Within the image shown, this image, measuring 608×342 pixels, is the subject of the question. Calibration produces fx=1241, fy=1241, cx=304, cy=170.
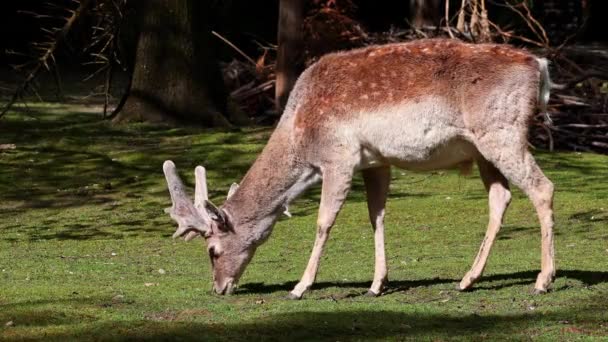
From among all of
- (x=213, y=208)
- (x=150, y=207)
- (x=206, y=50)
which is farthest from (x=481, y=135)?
(x=206, y=50)

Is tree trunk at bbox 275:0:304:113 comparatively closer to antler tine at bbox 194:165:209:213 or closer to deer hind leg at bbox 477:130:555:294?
antler tine at bbox 194:165:209:213

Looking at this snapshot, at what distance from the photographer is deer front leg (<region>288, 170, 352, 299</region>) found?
909 cm

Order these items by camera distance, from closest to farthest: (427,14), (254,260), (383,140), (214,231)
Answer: (383,140) → (214,231) → (254,260) → (427,14)

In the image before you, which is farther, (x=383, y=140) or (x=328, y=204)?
(x=328, y=204)

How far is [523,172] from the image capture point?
29.0ft

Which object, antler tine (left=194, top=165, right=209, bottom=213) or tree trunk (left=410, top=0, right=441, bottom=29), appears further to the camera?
tree trunk (left=410, top=0, right=441, bottom=29)

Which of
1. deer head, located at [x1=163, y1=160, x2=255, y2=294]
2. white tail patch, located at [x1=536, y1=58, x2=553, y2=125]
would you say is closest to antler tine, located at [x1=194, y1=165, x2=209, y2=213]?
deer head, located at [x1=163, y1=160, x2=255, y2=294]

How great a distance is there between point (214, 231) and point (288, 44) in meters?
11.1

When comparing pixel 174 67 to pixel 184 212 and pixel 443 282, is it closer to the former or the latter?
pixel 184 212

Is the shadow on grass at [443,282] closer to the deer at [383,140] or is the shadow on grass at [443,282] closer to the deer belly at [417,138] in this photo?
the deer at [383,140]

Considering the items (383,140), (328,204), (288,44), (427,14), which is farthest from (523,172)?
(427,14)

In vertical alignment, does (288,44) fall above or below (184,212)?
below

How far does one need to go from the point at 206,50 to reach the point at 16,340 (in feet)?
43.2

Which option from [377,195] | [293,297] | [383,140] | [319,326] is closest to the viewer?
[319,326]
